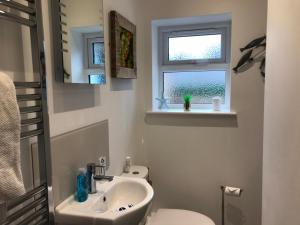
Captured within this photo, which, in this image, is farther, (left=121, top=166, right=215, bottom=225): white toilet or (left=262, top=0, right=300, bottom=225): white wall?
(left=121, top=166, right=215, bottom=225): white toilet

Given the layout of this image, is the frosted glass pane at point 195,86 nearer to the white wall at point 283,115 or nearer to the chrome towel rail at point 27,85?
the white wall at point 283,115

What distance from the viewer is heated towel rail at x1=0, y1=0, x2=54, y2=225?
92cm

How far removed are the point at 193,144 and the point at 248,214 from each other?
774mm

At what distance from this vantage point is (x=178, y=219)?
1964 mm

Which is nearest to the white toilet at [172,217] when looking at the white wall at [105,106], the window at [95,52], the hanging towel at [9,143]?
the white wall at [105,106]

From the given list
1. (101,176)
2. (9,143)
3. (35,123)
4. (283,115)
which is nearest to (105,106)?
(101,176)

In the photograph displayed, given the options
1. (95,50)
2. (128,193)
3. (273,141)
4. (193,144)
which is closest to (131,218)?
(128,193)

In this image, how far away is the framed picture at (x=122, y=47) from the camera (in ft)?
5.79

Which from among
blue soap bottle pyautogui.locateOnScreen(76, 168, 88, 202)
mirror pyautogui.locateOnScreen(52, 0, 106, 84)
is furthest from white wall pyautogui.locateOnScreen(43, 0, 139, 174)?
blue soap bottle pyautogui.locateOnScreen(76, 168, 88, 202)

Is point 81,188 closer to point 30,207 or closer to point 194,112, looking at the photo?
point 30,207

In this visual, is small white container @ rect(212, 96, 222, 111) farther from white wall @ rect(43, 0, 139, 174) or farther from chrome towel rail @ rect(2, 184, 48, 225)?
chrome towel rail @ rect(2, 184, 48, 225)

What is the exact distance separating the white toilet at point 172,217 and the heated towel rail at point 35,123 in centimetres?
101

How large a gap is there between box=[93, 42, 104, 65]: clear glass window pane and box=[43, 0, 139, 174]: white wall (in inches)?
6.0

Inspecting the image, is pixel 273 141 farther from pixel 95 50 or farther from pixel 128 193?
→ pixel 95 50
